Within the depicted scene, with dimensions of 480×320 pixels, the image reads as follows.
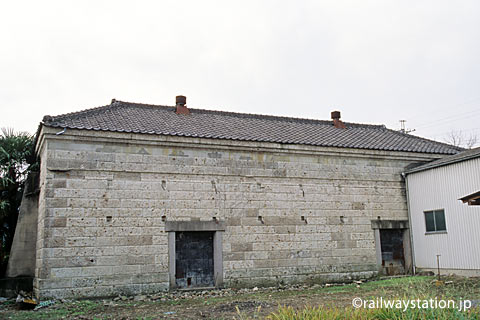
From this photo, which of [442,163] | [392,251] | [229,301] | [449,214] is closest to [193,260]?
[229,301]

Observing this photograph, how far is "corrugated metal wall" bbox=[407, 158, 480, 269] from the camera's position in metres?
13.6

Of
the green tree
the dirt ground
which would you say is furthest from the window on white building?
the green tree

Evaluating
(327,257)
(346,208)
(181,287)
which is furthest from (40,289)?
(346,208)

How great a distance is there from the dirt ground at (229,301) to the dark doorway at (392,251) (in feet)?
5.93

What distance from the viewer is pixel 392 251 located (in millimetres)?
15820

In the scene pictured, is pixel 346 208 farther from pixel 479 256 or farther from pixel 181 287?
pixel 181 287

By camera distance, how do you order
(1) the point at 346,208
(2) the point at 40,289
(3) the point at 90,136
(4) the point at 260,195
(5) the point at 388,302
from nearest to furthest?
(5) the point at 388,302
(2) the point at 40,289
(3) the point at 90,136
(4) the point at 260,195
(1) the point at 346,208

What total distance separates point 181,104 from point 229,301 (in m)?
7.94

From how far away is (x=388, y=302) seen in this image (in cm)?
685

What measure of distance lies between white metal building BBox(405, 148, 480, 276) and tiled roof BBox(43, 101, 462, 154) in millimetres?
1672

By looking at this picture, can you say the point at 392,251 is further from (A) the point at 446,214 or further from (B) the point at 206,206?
(B) the point at 206,206

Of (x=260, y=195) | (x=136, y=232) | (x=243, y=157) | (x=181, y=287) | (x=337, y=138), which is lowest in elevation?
(x=181, y=287)

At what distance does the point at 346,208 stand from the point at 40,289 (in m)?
9.43

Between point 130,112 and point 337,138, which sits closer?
point 130,112
